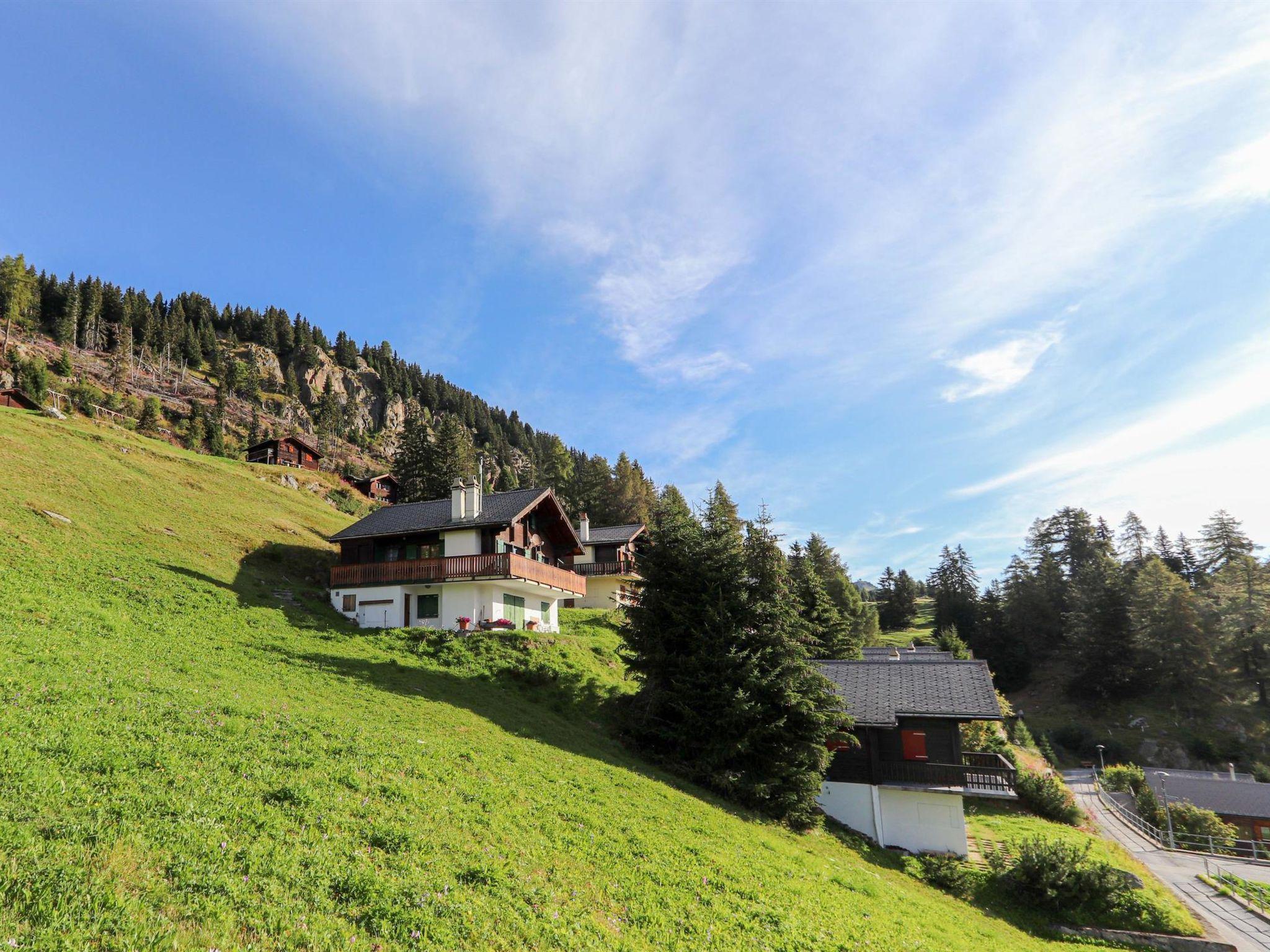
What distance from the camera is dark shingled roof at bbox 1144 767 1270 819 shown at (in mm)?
45250

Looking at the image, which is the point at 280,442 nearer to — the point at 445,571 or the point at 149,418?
the point at 149,418

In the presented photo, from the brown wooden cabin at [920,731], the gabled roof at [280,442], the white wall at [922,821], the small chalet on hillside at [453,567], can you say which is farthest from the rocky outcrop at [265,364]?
the white wall at [922,821]

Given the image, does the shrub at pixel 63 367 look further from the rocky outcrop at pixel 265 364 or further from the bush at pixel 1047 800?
the bush at pixel 1047 800

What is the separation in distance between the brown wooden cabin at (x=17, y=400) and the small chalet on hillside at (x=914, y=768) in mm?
75176

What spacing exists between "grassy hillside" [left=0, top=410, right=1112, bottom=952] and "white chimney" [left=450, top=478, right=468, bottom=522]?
32.9 ft

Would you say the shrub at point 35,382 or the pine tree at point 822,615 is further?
the shrub at point 35,382

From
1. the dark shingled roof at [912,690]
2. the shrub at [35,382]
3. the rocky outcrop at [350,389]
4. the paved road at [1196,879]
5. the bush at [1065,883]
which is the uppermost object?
the rocky outcrop at [350,389]

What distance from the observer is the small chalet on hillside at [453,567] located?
34.6 metres

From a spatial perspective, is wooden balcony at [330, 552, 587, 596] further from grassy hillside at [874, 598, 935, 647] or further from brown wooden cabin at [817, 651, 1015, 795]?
grassy hillside at [874, 598, 935, 647]

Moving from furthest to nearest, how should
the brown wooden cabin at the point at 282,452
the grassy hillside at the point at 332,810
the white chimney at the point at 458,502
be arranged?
the brown wooden cabin at the point at 282,452, the white chimney at the point at 458,502, the grassy hillside at the point at 332,810

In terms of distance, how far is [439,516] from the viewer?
38188mm

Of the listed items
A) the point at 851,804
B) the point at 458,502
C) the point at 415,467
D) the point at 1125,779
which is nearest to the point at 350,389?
the point at 415,467

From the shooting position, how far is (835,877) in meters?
15.7

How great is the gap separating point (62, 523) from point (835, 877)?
1349 inches
